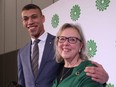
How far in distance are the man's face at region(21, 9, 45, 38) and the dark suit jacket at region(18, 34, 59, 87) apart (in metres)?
0.11

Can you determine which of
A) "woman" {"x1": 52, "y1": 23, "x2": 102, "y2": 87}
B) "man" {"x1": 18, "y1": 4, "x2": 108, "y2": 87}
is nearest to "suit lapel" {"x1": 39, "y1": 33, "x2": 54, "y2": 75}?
"man" {"x1": 18, "y1": 4, "x2": 108, "y2": 87}

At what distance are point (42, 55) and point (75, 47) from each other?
638 mm

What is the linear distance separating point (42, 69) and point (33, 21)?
399mm

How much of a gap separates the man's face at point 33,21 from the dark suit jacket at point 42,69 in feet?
0.35

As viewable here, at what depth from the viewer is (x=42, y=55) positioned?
2381 millimetres

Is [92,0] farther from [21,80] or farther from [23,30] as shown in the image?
[23,30]

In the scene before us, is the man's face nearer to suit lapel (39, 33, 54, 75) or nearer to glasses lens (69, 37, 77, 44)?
suit lapel (39, 33, 54, 75)

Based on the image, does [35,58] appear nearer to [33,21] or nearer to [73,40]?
[33,21]

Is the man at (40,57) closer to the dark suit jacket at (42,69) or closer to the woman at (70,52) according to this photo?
the dark suit jacket at (42,69)

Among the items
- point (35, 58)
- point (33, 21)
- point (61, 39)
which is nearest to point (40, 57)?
point (35, 58)

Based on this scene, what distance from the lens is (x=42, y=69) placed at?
2.28 metres

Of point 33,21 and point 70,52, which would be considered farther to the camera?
point 33,21

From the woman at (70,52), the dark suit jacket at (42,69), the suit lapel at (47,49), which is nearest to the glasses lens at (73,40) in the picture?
the woman at (70,52)

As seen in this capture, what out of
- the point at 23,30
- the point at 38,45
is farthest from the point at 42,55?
the point at 23,30
